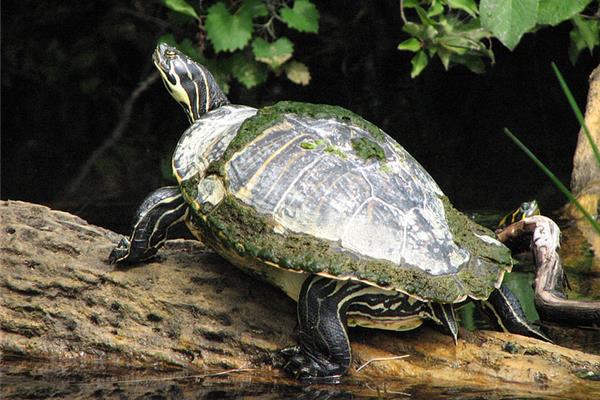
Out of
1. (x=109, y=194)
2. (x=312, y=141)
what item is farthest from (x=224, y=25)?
(x=312, y=141)

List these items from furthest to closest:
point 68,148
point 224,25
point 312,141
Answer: point 68,148 → point 224,25 → point 312,141

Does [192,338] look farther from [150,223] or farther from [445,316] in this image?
[445,316]

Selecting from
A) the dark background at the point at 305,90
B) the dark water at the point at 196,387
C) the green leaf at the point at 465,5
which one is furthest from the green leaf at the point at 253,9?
the dark water at the point at 196,387

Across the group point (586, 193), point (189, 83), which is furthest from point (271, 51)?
point (189, 83)

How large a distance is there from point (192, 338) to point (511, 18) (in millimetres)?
1663

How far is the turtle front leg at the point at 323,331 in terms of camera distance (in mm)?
3096

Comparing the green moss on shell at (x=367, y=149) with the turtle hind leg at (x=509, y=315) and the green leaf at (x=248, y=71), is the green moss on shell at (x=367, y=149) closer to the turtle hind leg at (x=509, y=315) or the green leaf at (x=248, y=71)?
the turtle hind leg at (x=509, y=315)

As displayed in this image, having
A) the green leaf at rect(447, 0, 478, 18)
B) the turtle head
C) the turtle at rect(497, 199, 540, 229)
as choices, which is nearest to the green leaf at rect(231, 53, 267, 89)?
the green leaf at rect(447, 0, 478, 18)

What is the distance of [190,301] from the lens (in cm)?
340

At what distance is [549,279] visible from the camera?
366 centimetres

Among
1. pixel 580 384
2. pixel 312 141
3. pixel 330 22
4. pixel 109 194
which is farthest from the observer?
pixel 330 22

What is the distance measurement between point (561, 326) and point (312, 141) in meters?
1.24

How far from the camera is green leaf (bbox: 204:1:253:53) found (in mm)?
7121

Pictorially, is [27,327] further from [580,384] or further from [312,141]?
[580,384]
